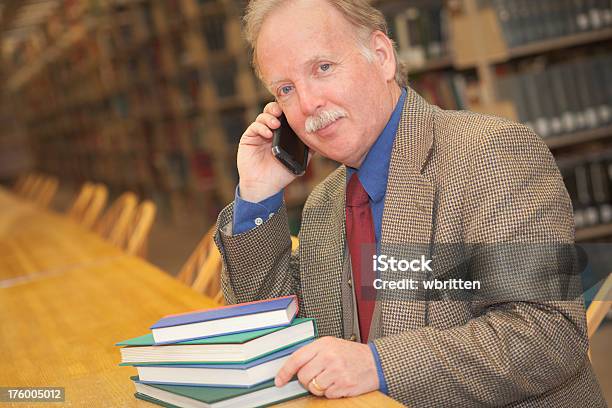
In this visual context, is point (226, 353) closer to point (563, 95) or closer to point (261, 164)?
point (261, 164)

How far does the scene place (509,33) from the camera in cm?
377

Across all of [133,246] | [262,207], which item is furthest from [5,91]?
[262,207]

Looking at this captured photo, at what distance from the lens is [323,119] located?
153cm

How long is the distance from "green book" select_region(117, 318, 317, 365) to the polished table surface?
0.09 m

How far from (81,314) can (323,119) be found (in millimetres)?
1161

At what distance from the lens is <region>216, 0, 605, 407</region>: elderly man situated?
48.9 inches

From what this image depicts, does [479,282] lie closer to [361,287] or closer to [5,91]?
[361,287]

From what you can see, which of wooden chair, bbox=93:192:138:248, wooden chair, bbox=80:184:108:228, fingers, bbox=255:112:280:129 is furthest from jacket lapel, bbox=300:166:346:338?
wooden chair, bbox=80:184:108:228

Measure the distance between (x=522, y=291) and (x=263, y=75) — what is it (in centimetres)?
68

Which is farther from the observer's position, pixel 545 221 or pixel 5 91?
pixel 5 91

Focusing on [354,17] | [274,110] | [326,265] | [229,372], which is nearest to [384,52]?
[354,17]

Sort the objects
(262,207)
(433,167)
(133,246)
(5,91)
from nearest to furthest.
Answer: (433,167), (262,207), (133,246), (5,91)

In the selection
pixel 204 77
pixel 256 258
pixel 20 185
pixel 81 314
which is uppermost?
pixel 204 77

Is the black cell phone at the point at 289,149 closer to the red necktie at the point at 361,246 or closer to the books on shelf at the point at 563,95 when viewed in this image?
the red necktie at the point at 361,246
